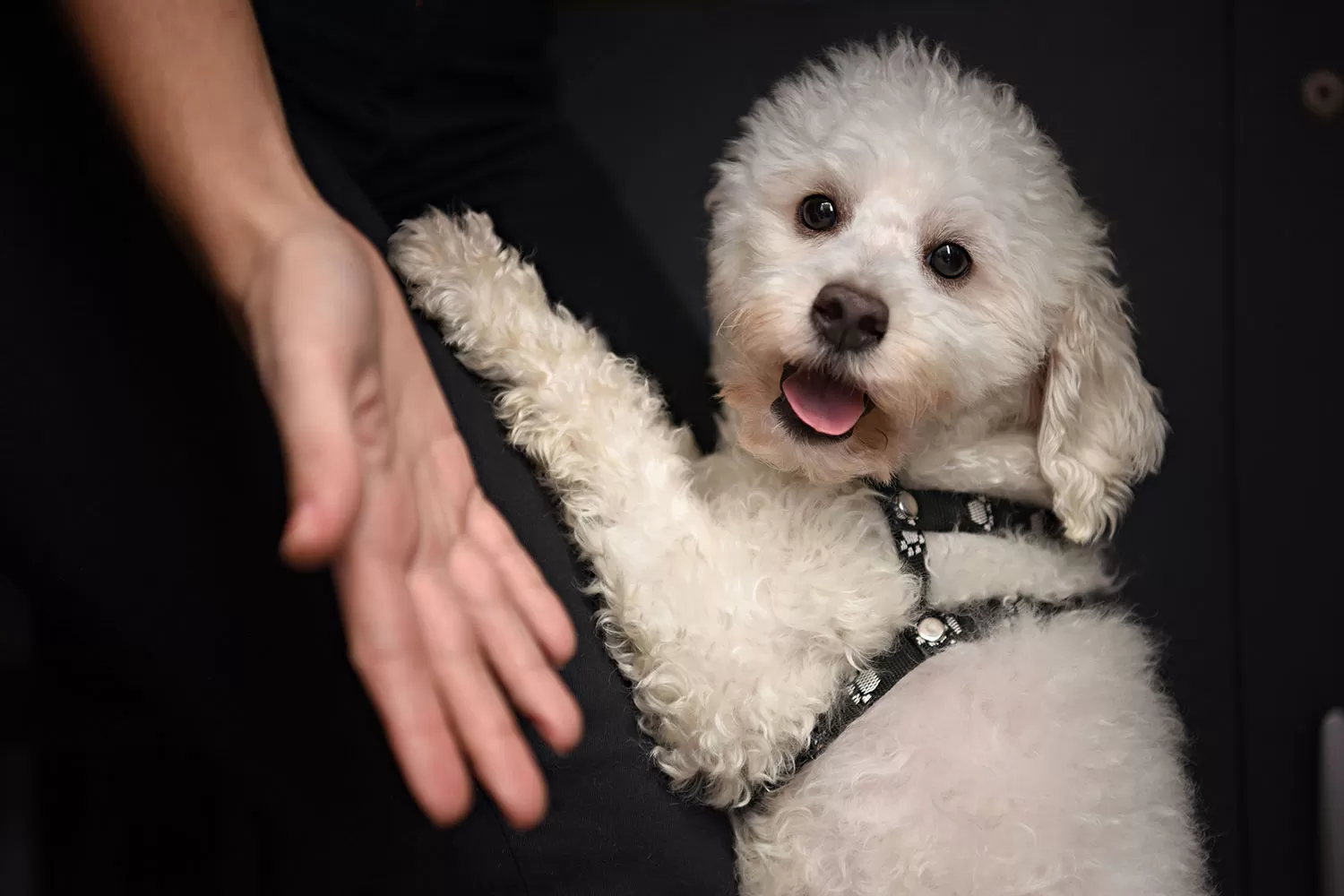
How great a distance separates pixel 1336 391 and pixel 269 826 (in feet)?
5.39

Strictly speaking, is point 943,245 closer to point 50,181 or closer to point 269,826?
point 50,181

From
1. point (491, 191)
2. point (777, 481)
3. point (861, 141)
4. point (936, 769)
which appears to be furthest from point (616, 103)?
point (936, 769)

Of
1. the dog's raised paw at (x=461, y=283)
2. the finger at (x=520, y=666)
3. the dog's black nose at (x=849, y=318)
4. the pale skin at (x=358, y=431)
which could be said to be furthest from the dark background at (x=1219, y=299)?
the finger at (x=520, y=666)

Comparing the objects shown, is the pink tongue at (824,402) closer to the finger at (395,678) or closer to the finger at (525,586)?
the finger at (525,586)

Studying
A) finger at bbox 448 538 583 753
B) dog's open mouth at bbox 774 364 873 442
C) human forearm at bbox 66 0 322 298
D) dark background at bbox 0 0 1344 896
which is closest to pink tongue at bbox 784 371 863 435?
dog's open mouth at bbox 774 364 873 442

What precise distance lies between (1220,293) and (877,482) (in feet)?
2.34

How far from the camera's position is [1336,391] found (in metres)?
1.26

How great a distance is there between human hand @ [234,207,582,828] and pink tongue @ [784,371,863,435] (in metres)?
0.30

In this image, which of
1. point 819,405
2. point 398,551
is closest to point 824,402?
point 819,405

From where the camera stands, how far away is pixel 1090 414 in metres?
0.94

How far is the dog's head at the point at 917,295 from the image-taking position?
82cm

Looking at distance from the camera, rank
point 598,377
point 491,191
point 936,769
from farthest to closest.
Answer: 1. point 491,191
2. point 598,377
3. point 936,769

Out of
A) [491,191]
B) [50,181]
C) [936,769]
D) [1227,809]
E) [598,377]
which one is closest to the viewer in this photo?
[50,181]

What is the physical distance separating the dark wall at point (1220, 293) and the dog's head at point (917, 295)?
0.37 metres
